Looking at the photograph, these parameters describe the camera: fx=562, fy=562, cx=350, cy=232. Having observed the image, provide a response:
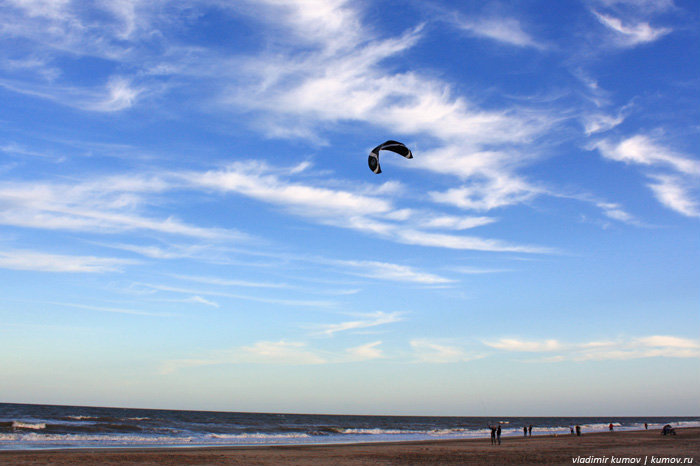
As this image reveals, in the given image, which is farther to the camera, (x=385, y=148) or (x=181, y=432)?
(x=181, y=432)

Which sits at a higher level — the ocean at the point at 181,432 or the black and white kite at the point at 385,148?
the black and white kite at the point at 385,148

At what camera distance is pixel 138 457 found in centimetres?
2325

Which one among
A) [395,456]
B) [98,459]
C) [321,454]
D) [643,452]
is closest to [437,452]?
→ [395,456]

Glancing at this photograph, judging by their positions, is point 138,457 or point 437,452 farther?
point 437,452

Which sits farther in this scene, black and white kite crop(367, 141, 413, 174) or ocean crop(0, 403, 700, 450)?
ocean crop(0, 403, 700, 450)

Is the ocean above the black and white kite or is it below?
below

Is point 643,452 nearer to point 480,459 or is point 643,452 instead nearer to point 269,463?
→ point 480,459

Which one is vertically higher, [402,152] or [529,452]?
[402,152]

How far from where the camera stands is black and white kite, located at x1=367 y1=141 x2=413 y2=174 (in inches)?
754

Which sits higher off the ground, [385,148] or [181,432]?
[385,148]

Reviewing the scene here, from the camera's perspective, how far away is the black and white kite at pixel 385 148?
19141mm

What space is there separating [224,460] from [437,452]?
35.9 ft

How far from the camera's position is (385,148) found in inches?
800

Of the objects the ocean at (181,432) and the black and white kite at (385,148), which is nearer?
the black and white kite at (385,148)
